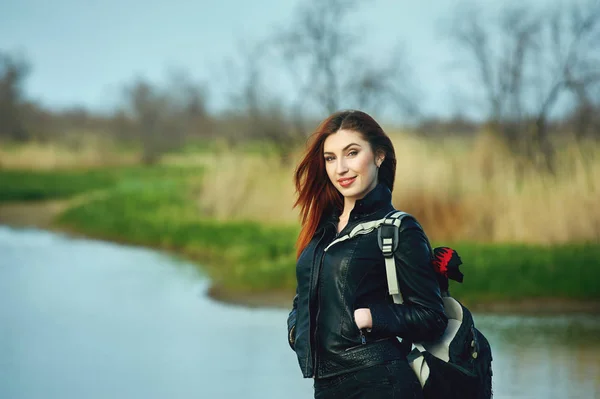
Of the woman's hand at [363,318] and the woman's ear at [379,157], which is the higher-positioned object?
the woman's ear at [379,157]

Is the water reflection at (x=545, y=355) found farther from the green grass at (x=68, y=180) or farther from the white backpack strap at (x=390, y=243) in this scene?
the green grass at (x=68, y=180)

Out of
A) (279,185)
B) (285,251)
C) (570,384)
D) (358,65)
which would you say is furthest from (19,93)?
(570,384)

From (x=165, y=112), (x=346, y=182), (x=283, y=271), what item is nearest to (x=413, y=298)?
(x=346, y=182)

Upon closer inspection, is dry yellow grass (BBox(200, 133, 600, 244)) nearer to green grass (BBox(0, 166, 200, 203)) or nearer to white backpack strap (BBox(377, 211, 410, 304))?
white backpack strap (BBox(377, 211, 410, 304))

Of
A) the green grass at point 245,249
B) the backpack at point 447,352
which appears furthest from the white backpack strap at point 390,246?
the green grass at point 245,249

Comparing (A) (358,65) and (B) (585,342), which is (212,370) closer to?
(B) (585,342)

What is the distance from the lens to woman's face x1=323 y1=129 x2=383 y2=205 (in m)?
3.56

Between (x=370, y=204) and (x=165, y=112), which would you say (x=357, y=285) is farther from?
(x=165, y=112)

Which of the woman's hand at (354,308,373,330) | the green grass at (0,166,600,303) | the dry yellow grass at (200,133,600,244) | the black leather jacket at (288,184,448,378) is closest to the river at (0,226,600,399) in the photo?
the green grass at (0,166,600,303)

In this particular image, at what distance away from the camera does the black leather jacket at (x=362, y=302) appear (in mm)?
3293

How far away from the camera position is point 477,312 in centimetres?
1088

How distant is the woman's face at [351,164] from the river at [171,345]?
152 inches

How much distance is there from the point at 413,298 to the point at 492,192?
11332mm

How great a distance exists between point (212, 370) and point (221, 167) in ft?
39.2
